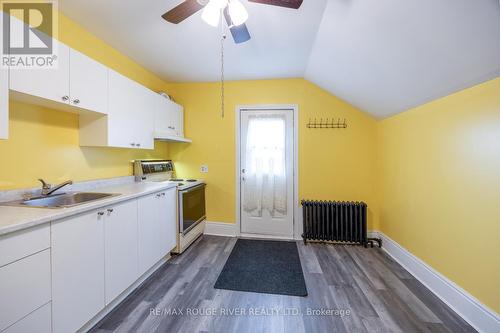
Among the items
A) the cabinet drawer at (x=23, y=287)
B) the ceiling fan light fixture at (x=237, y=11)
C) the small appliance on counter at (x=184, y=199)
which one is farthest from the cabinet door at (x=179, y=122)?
the cabinet drawer at (x=23, y=287)

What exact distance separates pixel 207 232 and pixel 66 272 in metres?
2.22

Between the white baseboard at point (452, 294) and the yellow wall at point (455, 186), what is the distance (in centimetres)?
5

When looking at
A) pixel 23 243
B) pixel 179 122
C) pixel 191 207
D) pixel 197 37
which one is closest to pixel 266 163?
pixel 191 207

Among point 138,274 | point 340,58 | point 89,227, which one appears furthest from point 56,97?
point 340,58

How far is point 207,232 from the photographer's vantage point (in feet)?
11.2

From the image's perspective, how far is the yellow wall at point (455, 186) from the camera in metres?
1.43

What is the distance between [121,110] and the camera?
2.10 meters

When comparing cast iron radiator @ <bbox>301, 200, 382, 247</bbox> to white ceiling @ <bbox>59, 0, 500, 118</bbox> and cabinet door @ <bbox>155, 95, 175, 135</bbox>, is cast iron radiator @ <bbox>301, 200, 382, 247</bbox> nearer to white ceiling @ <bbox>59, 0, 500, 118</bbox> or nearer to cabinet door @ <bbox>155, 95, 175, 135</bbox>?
white ceiling @ <bbox>59, 0, 500, 118</bbox>

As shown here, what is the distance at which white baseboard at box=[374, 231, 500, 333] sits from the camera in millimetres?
1434

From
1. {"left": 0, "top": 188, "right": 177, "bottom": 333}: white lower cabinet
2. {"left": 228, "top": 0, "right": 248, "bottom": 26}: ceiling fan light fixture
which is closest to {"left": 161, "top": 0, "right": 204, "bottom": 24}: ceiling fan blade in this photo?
{"left": 228, "top": 0, "right": 248, "bottom": 26}: ceiling fan light fixture

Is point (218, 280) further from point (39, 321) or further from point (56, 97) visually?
point (56, 97)

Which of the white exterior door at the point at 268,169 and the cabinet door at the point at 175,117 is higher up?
the cabinet door at the point at 175,117

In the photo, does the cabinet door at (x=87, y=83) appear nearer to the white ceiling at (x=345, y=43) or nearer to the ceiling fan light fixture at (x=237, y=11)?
the white ceiling at (x=345, y=43)

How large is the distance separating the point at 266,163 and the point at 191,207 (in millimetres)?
1291
